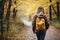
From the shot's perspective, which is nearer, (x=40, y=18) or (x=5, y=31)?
(x=40, y=18)

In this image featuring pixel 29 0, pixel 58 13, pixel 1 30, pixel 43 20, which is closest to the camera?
pixel 43 20

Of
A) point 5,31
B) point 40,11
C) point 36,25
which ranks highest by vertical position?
point 40,11

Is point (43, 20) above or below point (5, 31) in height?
above

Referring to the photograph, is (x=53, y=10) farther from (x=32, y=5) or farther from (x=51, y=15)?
(x=32, y=5)

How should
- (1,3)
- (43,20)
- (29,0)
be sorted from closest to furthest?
(43,20)
(1,3)
(29,0)

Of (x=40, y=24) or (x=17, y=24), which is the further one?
(x=17, y=24)

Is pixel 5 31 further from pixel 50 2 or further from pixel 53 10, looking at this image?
pixel 53 10

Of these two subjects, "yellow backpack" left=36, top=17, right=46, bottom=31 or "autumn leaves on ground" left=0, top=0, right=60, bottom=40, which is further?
"autumn leaves on ground" left=0, top=0, right=60, bottom=40

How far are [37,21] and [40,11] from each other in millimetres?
444

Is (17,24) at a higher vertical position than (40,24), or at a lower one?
lower

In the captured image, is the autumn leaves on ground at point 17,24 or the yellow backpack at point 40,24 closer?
the yellow backpack at point 40,24

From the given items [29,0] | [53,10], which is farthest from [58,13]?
[29,0]

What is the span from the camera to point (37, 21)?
8.58 m

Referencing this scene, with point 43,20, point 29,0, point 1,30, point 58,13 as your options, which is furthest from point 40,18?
point 58,13
